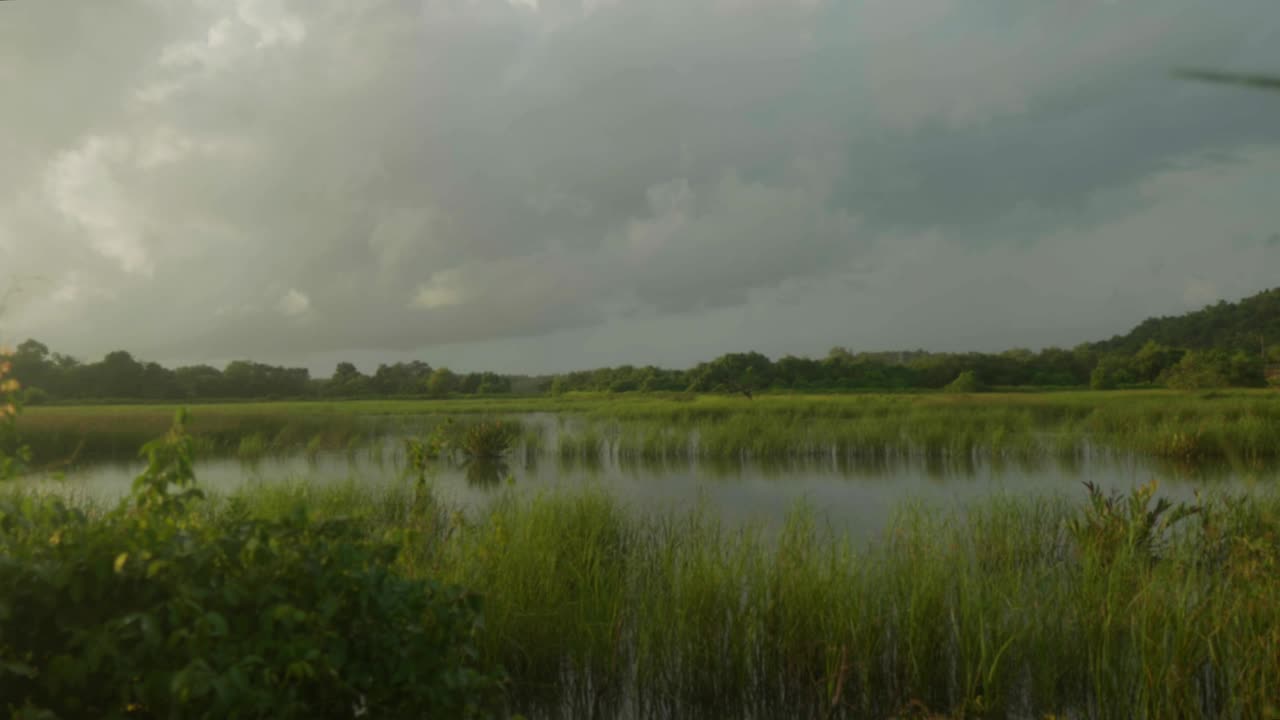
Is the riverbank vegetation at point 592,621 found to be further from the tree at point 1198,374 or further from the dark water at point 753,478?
the tree at point 1198,374

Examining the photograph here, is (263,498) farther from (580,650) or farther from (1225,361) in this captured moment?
(1225,361)

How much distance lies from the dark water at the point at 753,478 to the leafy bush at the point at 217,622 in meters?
6.22

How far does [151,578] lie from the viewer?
2004 millimetres

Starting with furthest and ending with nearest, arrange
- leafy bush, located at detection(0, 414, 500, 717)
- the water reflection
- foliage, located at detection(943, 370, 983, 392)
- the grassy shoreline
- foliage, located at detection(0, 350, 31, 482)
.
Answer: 1. foliage, located at detection(943, 370, 983, 392)
2. the water reflection
3. the grassy shoreline
4. foliage, located at detection(0, 350, 31, 482)
5. leafy bush, located at detection(0, 414, 500, 717)

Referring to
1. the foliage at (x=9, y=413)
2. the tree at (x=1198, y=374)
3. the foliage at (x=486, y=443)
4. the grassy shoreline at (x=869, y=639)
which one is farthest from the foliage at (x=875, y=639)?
the tree at (x=1198, y=374)

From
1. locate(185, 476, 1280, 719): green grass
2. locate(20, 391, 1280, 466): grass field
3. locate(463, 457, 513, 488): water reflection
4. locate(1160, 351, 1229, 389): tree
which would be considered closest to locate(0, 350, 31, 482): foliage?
locate(185, 476, 1280, 719): green grass

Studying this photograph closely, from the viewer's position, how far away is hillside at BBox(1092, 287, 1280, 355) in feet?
153

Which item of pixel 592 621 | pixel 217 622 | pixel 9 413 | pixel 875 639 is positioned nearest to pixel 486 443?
pixel 592 621

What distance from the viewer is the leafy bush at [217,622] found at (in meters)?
1.84

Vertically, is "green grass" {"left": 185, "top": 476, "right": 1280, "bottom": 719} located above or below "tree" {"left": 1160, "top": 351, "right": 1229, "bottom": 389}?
below

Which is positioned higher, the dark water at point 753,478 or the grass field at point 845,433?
the grass field at point 845,433

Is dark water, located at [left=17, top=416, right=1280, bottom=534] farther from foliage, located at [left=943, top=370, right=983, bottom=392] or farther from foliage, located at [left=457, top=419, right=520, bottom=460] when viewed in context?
foliage, located at [left=943, top=370, right=983, bottom=392]

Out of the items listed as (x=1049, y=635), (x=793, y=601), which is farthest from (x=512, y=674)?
(x=1049, y=635)

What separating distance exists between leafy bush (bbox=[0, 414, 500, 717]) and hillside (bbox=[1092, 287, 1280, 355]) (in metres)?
56.2
